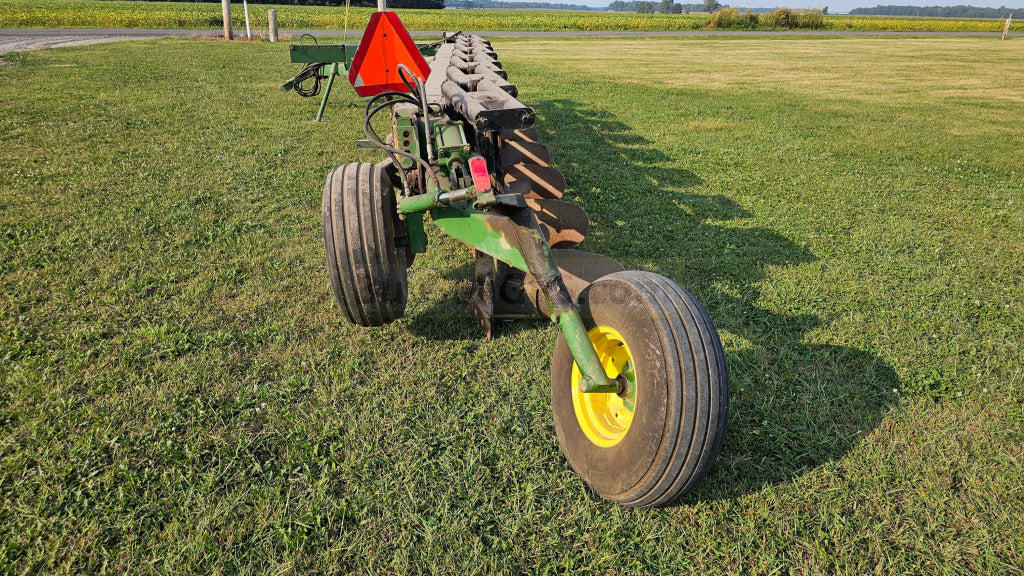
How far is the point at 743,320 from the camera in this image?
146 inches

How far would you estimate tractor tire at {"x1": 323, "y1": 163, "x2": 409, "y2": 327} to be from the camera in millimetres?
2953

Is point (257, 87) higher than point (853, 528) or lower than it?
higher

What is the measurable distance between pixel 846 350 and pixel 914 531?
1384 mm

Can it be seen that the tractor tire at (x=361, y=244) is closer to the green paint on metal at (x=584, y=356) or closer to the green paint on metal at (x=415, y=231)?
the green paint on metal at (x=415, y=231)

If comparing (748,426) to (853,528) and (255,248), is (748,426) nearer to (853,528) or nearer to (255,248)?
(853,528)

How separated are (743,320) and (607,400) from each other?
1.70 metres

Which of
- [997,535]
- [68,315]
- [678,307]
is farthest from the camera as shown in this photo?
[68,315]

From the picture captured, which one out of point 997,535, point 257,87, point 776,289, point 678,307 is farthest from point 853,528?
point 257,87

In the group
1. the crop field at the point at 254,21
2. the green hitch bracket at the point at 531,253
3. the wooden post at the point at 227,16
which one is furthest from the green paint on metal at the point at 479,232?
the crop field at the point at 254,21

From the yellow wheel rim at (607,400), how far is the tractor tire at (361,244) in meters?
1.20

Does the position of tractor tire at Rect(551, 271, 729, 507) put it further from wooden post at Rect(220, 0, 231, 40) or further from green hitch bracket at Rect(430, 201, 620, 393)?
wooden post at Rect(220, 0, 231, 40)

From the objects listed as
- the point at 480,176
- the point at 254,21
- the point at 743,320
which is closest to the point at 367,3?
the point at 254,21

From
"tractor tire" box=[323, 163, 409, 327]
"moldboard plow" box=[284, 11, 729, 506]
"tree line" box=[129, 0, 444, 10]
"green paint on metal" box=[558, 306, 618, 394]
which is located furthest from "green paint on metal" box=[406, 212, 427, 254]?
"tree line" box=[129, 0, 444, 10]

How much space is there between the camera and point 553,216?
165 inches
